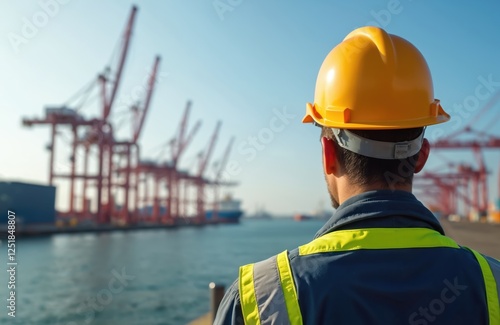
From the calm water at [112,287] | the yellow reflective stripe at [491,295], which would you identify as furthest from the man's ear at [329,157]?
the calm water at [112,287]

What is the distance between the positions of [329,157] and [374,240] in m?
0.24

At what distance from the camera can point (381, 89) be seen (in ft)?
3.49

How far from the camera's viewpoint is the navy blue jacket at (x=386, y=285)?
0.82 meters

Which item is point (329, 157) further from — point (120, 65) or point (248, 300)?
point (120, 65)

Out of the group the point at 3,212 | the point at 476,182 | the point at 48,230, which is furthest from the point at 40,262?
the point at 476,182

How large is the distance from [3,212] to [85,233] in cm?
961

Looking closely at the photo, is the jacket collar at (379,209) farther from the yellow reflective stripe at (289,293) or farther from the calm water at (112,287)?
the calm water at (112,287)

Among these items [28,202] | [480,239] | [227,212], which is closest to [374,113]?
[480,239]

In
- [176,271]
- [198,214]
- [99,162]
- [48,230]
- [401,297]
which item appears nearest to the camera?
[401,297]

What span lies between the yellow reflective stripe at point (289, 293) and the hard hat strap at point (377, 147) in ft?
1.00

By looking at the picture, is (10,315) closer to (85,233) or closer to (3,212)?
(3,212)

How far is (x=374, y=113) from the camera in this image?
1045mm

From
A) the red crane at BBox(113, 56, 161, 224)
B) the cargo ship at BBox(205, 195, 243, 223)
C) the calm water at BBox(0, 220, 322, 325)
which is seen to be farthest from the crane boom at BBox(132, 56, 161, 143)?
the cargo ship at BBox(205, 195, 243, 223)

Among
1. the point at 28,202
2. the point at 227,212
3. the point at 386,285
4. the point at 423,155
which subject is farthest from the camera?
the point at 227,212
